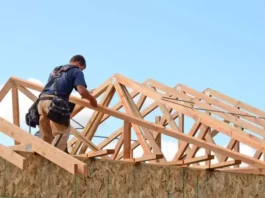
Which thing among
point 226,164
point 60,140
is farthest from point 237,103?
point 60,140

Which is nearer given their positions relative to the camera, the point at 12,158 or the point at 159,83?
the point at 12,158

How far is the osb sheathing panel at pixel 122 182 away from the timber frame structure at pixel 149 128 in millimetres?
223

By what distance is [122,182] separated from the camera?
1089 centimetres

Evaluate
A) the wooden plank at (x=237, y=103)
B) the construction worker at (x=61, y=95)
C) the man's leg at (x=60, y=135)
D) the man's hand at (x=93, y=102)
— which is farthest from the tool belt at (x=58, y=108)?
the wooden plank at (x=237, y=103)

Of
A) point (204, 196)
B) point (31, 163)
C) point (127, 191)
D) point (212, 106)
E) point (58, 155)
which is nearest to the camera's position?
point (58, 155)

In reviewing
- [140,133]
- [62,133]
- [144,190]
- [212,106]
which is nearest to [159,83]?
[212,106]

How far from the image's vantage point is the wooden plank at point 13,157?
8539mm

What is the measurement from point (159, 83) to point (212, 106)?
1.28 metres

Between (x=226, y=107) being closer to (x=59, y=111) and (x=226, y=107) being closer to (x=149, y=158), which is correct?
(x=149, y=158)

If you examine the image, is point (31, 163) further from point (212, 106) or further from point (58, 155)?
point (212, 106)

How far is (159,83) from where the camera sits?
1520 centimetres

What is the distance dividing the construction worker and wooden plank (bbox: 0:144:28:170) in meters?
1.04

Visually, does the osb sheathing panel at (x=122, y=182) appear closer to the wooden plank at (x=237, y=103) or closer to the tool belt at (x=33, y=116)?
the tool belt at (x=33, y=116)

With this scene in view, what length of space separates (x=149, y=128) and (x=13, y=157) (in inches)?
105
